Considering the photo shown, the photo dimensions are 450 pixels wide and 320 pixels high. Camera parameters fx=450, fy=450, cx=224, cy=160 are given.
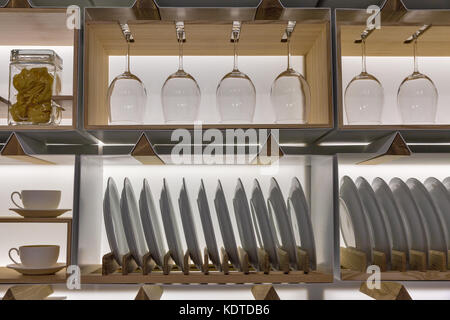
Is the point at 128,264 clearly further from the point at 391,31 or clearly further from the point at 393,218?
the point at 391,31

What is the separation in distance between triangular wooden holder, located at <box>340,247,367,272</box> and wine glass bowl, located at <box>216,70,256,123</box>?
444mm

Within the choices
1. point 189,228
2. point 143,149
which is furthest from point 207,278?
point 143,149

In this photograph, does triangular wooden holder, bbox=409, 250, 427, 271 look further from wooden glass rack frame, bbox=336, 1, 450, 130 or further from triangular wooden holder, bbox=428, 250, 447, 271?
wooden glass rack frame, bbox=336, 1, 450, 130

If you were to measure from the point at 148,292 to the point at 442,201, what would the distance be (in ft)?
2.72

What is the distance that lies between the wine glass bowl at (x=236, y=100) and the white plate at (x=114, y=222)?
0.35 m

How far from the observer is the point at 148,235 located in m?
1.16

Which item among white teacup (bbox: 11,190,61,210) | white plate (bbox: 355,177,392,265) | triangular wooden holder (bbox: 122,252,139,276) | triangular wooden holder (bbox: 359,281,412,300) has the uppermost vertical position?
white teacup (bbox: 11,190,61,210)

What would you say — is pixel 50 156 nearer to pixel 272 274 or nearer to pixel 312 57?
pixel 272 274

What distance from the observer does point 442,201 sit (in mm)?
1242

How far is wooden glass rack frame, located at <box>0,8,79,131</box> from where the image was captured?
1.14 m

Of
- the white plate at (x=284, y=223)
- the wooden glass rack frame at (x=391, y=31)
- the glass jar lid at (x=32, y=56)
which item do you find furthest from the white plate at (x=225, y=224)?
the glass jar lid at (x=32, y=56)

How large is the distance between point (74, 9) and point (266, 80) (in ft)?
2.01

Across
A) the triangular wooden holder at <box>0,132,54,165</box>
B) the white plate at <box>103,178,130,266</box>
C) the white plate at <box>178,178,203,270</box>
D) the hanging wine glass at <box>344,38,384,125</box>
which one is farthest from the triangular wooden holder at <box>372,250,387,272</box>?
the triangular wooden holder at <box>0,132,54,165</box>

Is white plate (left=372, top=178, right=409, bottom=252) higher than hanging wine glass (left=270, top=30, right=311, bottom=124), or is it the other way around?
hanging wine glass (left=270, top=30, right=311, bottom=124)
